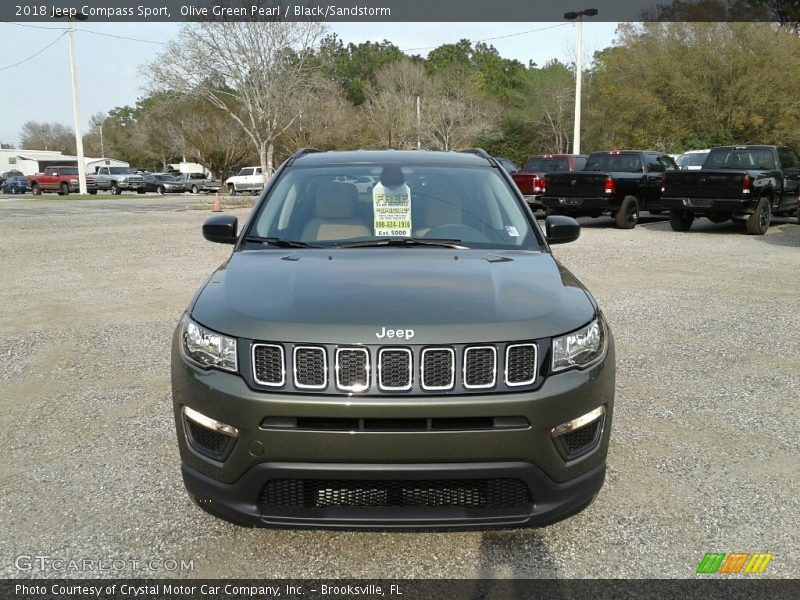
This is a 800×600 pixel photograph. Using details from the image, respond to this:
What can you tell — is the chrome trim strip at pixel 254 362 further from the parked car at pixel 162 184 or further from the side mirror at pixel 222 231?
the parked car at pixel 162 184

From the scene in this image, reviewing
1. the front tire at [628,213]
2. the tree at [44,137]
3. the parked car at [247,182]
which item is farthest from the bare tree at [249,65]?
the tree at [44,137]

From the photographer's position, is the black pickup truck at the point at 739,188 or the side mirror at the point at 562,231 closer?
the side mirror at the point at 562,231

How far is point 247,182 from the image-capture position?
42531 mm

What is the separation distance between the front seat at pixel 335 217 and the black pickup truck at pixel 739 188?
41.7 ft

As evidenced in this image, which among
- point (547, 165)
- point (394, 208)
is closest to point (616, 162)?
point (547, 165)

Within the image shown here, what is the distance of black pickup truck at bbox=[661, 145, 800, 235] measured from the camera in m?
14.7

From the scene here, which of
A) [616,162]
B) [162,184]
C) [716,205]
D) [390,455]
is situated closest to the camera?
[390,455]

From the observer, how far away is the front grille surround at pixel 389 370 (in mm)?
2537

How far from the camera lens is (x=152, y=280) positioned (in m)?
9.98

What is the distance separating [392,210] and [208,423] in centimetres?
176

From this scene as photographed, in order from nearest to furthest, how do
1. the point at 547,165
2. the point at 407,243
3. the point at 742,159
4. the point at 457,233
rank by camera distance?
the point at 407,243
the point at 457,233
the point at 742,159
the point at 547,165

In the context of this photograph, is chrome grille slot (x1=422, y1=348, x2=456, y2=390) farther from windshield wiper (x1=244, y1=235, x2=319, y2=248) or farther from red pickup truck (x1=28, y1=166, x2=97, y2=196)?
red pickup truck (x1=28, y1=166, x2=97, y2=196)

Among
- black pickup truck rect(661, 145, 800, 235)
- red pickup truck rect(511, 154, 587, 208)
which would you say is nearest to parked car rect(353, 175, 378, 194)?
black pickup truck rect(661, 145, 800, 235)

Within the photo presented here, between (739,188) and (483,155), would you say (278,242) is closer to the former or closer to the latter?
(483,155)
